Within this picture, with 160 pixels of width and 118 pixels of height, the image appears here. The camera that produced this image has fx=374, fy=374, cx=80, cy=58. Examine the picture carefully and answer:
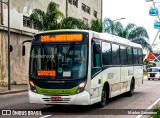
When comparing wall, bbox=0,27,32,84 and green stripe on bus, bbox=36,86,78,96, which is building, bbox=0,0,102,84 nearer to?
wall, bbox=0,27,32,84

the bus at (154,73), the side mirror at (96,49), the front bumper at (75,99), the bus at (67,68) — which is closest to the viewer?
the front bumper at (75,99)

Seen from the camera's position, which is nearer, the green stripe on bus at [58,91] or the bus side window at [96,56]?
the green stripe on bus at [58,91]

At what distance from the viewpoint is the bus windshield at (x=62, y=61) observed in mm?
12617

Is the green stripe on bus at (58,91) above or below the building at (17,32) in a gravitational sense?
below

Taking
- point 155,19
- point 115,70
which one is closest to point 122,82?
point 115,70

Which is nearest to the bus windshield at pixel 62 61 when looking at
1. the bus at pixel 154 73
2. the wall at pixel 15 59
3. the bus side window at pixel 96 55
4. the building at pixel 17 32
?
the bus side window at pixel 96 55

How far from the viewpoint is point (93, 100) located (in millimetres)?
12953

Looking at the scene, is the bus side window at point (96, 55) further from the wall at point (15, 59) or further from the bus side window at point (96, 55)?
the wall at point (15, 59)

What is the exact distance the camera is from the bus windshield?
41.4ft

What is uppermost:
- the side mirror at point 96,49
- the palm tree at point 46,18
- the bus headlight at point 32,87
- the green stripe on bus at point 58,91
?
the palm tree at point 46,18

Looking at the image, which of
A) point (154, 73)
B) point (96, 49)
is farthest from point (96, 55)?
point (154, 73)

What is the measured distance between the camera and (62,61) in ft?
41.8

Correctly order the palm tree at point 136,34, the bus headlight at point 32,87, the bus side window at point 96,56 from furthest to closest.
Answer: the palm tree at point 136,34 < the bus side window at point 96,56 < the bus headlight at point 32,87

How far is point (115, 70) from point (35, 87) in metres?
4.40
